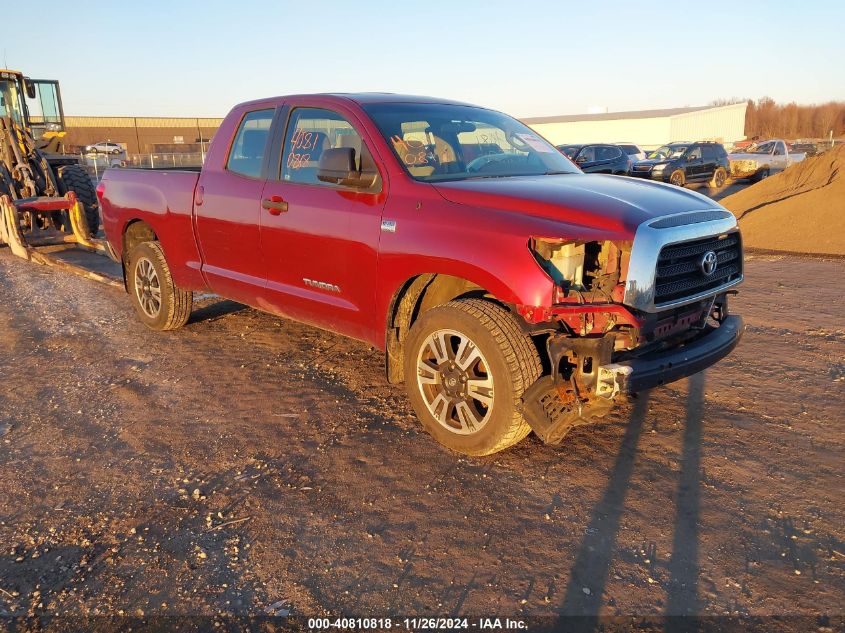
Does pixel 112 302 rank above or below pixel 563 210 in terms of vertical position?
below

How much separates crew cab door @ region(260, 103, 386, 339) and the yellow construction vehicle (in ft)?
22.9

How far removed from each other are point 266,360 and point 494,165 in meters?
2.47

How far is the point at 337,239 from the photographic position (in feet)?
14.3

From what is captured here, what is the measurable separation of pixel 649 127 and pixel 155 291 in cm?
5182

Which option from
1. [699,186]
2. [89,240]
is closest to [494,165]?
[89,240]

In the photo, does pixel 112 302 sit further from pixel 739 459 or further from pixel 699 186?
pixel 699 186

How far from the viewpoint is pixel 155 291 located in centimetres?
636

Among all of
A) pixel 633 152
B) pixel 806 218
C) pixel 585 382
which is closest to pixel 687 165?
pixel 633 152

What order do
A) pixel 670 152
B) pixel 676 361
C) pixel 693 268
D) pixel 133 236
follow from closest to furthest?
pixel 676 361
pixel 693 268
pixel 133 236
pixel 670 152

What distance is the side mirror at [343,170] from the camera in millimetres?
4100

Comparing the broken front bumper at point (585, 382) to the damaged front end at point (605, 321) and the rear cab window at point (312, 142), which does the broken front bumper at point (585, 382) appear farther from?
the rear cab window at point (312, 142)

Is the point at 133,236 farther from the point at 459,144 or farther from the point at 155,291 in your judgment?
the point at 459,144

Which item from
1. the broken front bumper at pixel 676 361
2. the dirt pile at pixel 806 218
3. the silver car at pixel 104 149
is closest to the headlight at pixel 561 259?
Answer: the broken front bumper at pixel 676 361

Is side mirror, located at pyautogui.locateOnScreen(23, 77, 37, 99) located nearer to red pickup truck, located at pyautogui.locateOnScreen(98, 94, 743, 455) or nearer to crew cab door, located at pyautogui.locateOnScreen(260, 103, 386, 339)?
red pickup truck, located at pyautogui.locateOnScreen(98, 94, 743, 455)
